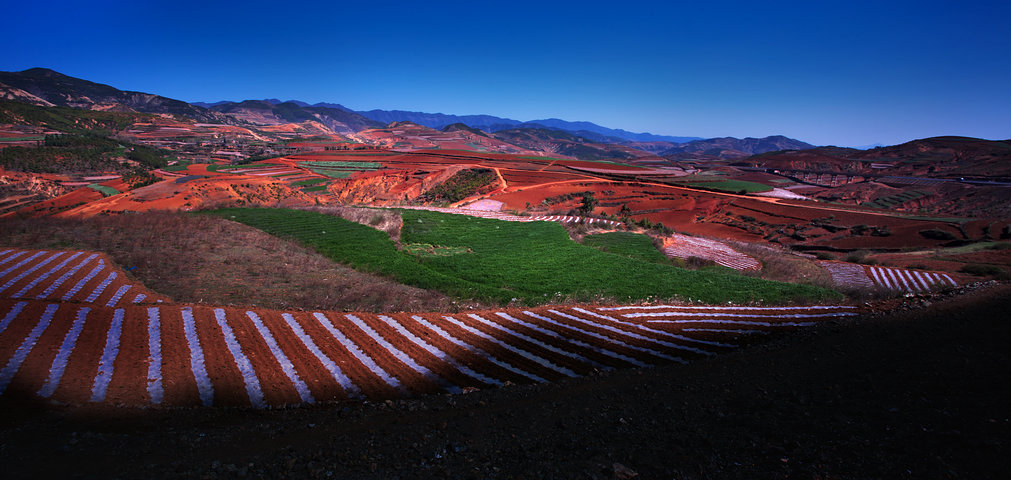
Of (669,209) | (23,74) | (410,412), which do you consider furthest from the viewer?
(23,74)

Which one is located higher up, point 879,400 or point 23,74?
point 23,74

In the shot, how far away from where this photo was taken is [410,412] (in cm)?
702

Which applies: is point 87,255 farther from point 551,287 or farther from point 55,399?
point 551,287

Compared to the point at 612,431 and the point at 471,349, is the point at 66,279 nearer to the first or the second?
the point at 471,349

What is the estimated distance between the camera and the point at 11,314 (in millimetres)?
9250

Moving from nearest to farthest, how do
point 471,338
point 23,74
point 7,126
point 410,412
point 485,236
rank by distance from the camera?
point 410,412 → point 471,338 → point 485,236 → point 7,126 → point 23,74

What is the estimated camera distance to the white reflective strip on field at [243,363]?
7.47m

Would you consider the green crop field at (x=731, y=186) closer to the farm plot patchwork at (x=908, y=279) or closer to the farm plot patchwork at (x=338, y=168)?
Result: the farm plot patchwork at (x=908, y=279)

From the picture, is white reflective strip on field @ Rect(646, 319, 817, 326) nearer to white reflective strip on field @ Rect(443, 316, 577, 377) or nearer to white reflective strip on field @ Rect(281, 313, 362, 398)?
white reflective strip on field @ Rect(443, 316, 577, 377)

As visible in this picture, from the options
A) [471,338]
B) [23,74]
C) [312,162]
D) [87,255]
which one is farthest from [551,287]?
[23,74]

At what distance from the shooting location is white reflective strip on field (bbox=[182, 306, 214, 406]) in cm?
736

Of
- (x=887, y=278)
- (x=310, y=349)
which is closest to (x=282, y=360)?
(x=310, y=349)

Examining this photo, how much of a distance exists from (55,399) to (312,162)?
7353 centimetres

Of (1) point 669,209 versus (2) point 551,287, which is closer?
(2) point 551,287
